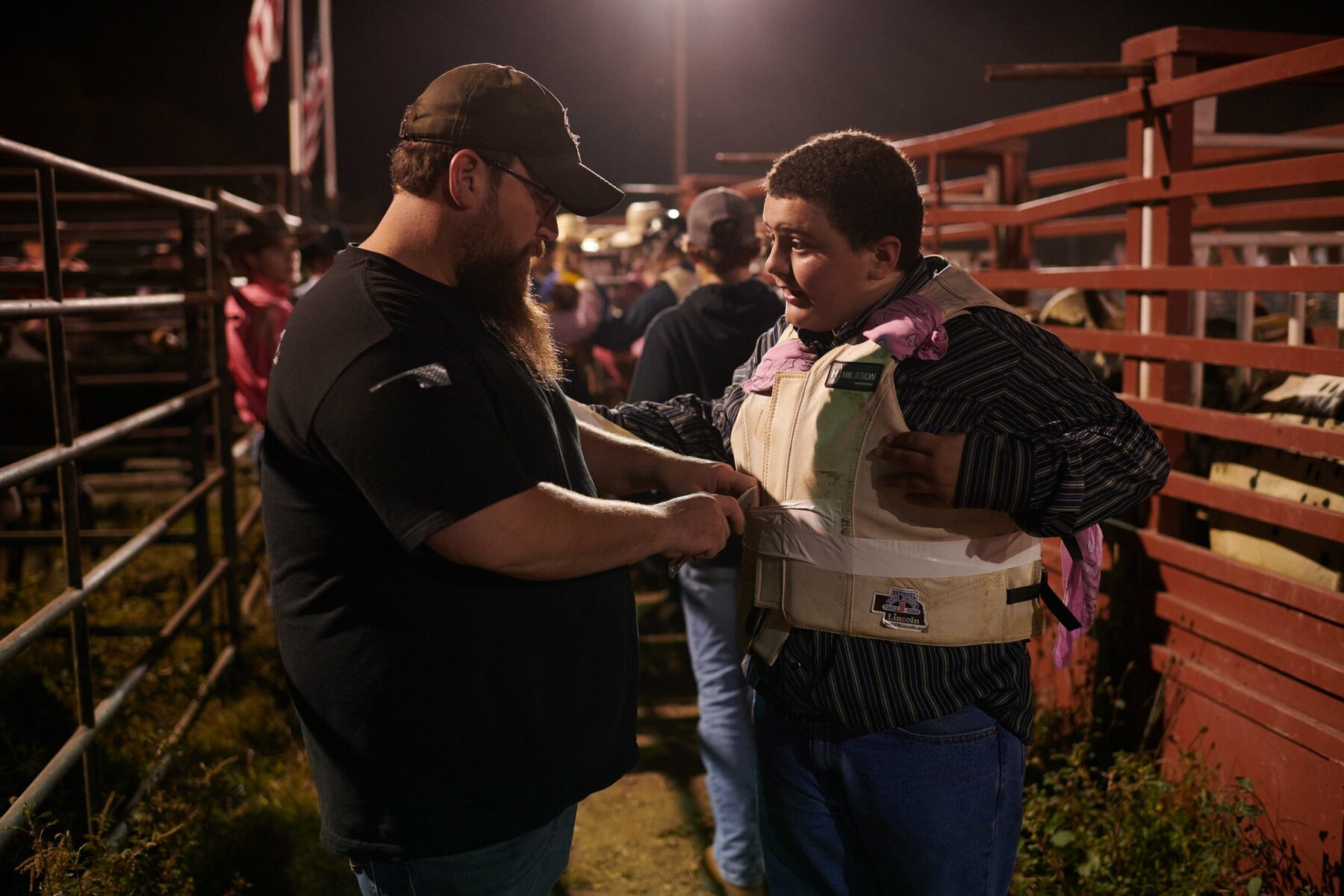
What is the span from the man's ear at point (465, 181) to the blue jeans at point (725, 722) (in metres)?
2.11

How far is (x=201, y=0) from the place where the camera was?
152 ft

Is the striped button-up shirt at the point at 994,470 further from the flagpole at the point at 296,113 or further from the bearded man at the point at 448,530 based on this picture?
the flagpole at the point at 296,113

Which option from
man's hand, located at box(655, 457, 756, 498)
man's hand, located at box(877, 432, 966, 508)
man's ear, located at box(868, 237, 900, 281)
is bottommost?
man's hand, located at box(655, 457, 756, 498)

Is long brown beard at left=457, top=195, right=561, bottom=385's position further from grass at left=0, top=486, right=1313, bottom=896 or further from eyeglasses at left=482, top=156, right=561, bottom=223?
grass at left=0, top=486, right=1313, bottom=896

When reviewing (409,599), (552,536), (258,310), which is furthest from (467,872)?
(258,310)

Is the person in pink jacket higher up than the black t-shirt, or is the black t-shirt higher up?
the person in pink jacket

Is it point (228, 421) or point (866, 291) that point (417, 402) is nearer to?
point (866, 291)

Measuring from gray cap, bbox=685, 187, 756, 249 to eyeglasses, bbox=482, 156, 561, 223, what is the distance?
2.21 meters

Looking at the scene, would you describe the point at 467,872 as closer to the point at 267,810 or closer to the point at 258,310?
the point at 267,810

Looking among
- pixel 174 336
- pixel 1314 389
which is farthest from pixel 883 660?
pixel 174 336

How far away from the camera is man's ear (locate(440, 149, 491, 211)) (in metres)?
1.81

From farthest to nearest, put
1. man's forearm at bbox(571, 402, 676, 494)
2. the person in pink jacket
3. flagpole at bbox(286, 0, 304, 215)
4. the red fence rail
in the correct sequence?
flagpole at bbox(286, 0, 304, 215) < the person in pink jacket < the red fence rail < man's forearm at bbox(571, 402, 676, 494)

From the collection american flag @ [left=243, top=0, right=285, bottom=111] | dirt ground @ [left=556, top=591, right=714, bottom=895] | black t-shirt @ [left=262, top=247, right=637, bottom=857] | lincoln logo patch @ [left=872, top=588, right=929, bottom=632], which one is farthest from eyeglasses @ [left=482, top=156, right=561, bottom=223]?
american flag @ [left=243, top=0, right=285, bottom=111]

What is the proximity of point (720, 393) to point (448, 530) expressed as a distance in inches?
92.3
